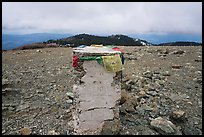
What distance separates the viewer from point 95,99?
477 centimetres

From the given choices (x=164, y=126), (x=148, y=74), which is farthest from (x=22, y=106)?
(x=148, y=74)

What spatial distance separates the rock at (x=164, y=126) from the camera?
190 inches

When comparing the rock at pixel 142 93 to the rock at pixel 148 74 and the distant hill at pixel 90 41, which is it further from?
the distant hill at pixel 90 41

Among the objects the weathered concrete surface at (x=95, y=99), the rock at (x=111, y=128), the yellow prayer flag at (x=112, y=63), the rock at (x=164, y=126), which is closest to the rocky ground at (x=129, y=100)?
the rock at (x=164, y=126)

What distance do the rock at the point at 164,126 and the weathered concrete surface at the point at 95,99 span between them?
79 centimetres

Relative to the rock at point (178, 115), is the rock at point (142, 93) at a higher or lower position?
higher

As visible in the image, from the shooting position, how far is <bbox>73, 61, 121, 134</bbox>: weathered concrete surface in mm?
4707

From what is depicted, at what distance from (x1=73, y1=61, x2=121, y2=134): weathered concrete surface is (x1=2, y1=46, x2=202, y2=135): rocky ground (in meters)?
0.39

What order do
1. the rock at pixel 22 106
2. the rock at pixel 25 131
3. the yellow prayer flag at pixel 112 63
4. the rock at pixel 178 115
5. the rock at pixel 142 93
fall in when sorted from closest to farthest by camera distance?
1. the yellow prayer flag at pixel 112 63
2. the rock at pixel 25 131
3. the rock at pixel 178 115
4. the rock at pixel 22 106
5. the rock at pixel 142 93

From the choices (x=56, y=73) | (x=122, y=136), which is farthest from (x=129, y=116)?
(x=56, y=73)

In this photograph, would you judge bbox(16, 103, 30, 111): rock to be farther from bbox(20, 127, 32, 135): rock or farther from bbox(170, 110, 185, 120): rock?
bbox(170, 110, 185, 120): rock

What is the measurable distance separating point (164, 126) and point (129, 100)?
1.45 metres

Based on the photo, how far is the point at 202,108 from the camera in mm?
6070

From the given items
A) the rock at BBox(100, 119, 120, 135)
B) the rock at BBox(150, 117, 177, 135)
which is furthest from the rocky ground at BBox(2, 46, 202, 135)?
the rock at BBox(100, 119, 120, 135)
